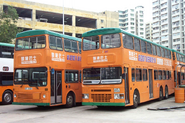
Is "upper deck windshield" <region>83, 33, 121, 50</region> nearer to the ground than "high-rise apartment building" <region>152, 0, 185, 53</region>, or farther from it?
nearer to the ground

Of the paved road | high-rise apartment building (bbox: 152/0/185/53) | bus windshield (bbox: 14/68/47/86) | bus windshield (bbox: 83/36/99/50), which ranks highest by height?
high-rise apartment building (bbox: 152/0/185/53)

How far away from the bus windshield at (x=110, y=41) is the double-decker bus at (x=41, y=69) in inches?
118

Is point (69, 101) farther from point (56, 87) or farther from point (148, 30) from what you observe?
point (148, 30)

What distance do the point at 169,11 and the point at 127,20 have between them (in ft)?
84.4

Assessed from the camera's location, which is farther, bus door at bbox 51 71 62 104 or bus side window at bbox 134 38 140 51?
bus side window at bbox 134 38 140 51

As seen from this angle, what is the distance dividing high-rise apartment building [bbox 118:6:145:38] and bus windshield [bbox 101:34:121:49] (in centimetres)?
10290

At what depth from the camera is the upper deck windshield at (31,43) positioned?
538 inches

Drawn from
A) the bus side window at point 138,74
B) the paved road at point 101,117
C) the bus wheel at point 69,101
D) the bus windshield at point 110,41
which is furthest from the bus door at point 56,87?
the bus side window at point 138,74

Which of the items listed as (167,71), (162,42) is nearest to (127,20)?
(162,42)

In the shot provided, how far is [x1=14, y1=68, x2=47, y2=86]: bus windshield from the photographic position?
13.4 metres

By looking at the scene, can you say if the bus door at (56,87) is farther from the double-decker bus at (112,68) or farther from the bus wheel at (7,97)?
the bus wheel at (7,97)

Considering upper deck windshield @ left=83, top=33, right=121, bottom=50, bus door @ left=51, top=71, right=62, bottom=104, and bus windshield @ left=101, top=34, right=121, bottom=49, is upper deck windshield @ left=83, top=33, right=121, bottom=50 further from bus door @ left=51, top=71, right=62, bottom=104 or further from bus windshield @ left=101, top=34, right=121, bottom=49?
bus door @ left=51, top=71, right=62, bottom=104

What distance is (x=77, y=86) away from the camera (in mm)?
16297

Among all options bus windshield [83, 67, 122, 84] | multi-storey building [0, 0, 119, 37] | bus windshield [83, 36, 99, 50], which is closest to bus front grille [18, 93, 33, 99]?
bus windshield [83, 67, 122, 84]
